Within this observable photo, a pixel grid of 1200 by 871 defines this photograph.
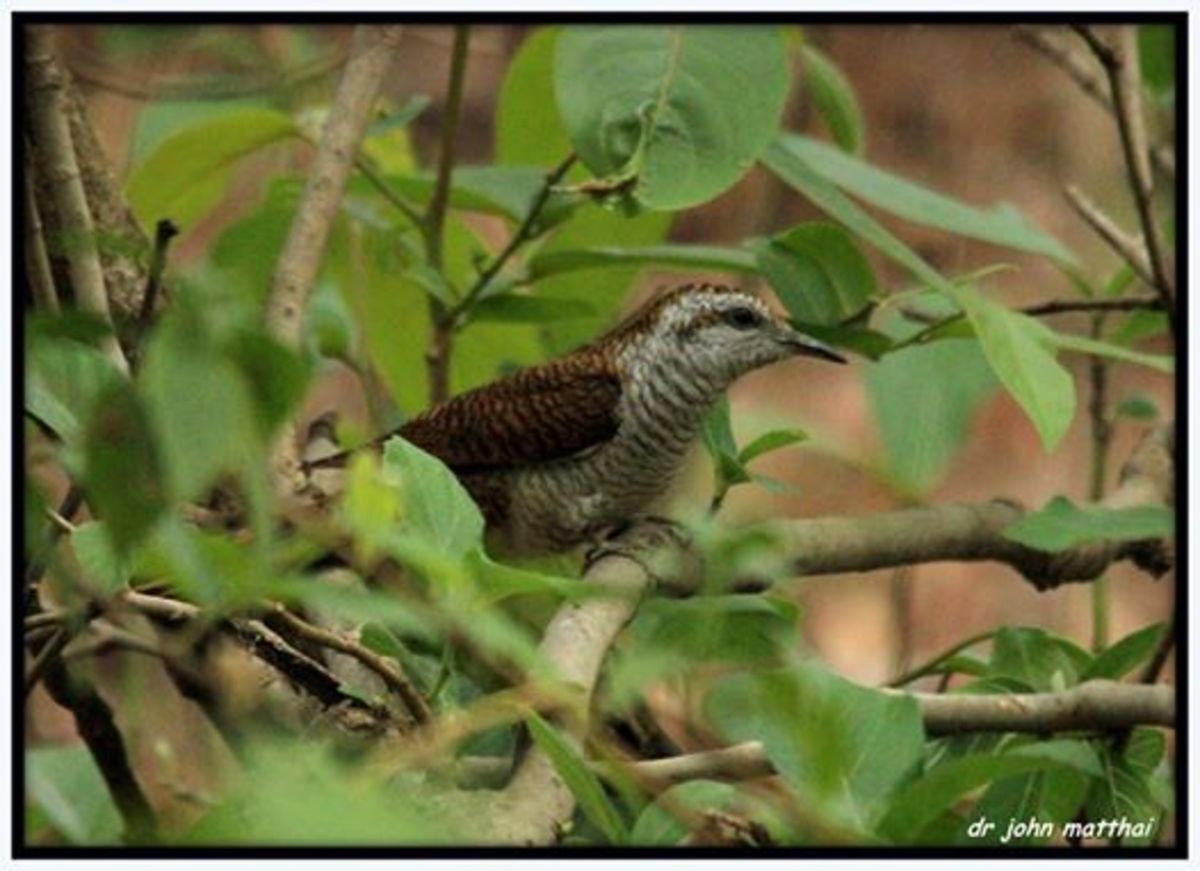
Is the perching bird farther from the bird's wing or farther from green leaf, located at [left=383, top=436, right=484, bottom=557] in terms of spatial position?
green leaf, located at [left=383, top=436, right=484, bottom=557]

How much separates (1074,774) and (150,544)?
66cm

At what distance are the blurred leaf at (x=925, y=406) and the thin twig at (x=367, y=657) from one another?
A: 96cm

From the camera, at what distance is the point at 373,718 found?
1027mm

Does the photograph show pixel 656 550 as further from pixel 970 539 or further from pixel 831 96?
pixel 831 96

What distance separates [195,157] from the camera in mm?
1815

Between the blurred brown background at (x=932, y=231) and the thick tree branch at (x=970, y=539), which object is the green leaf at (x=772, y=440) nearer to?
the thick tree branch at (x=970, y=539)

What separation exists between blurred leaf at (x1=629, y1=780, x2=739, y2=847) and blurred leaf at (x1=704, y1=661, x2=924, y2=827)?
3 centimetres

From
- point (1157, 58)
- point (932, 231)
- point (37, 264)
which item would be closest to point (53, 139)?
point (37, 264)

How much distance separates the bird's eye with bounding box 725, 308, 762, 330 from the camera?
2.17 meters

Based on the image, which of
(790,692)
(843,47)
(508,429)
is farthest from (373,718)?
(843,47)

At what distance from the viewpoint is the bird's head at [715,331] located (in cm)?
214

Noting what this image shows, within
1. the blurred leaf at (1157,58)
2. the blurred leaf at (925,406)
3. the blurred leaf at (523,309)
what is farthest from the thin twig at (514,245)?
the blurred leaf at (1157,58)

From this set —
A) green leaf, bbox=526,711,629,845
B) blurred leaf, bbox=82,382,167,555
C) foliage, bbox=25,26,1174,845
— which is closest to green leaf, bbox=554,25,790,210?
foliage, bbox=25,26,1174,845

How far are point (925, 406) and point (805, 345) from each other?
17 cm
